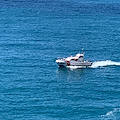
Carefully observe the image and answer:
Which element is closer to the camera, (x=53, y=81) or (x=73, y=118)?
(x=73, y=118)

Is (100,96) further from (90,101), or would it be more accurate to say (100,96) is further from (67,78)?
(67,78)

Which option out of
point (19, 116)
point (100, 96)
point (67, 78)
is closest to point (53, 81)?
point (67, 78)

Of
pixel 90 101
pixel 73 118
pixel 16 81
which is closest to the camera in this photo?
pixel 73 118

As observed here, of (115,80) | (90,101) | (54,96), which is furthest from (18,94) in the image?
(115,80)

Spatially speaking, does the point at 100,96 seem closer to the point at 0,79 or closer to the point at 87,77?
the point at 87,77

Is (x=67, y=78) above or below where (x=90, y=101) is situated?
above

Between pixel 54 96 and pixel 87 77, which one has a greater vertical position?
pixel 87 77

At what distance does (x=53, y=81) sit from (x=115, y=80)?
64.2 ft

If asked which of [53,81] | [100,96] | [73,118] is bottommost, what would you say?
[73,118]

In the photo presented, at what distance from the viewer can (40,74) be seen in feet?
636

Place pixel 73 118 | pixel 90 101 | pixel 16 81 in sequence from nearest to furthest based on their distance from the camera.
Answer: pixel 73 118
pixel 90 101
pixel 16 81

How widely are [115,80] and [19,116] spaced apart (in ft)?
142

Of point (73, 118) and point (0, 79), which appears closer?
point (73, 118)

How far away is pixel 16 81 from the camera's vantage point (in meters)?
186
